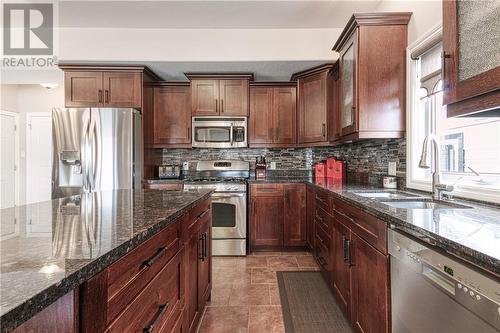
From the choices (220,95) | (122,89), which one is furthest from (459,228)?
(122,89)

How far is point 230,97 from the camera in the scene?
376 cm

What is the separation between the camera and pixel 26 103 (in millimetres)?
4691

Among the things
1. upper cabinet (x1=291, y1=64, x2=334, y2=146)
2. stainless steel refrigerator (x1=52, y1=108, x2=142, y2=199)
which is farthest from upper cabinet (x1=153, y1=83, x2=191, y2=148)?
upper cabinet (x1=291, y1=64, x2=334, y2=146)

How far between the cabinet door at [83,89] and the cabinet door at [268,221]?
7.62ft

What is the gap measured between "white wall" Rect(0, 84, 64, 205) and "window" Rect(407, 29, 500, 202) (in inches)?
202

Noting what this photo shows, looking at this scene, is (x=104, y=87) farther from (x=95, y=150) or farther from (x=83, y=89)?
(x=95, y=150)

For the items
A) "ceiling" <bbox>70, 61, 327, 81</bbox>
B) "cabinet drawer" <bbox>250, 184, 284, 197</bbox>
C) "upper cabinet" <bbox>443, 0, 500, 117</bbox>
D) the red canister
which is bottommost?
"cabinet drawer" <bbox>250, 184, 284, 197</bbox>

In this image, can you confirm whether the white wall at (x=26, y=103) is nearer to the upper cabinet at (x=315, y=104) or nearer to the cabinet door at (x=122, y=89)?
the cabinet door at (x=122, y=89)

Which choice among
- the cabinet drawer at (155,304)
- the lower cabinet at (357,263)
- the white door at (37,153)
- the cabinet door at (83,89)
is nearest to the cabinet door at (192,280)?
the cabinet drawer at (155,304)

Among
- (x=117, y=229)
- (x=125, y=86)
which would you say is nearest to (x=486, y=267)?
(x=117, y=229)

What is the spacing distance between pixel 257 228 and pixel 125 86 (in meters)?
2.40

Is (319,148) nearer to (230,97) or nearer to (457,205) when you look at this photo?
(230,97)

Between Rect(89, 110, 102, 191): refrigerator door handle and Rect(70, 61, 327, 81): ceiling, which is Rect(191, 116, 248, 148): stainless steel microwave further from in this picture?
Rect(89, 110, 102, 191): refrigerator door handle

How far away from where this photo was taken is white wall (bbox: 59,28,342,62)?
329cm
